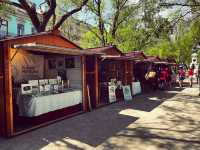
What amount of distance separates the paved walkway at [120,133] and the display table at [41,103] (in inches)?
25.8

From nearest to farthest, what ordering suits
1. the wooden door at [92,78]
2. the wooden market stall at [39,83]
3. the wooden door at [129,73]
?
the wooden market stall at [39,83] < the wooden door at [92,78] < the wooden door at [129,73]

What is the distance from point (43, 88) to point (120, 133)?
345 cm

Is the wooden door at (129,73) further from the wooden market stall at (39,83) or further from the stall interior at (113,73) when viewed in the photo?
the wooden market stall at (39,83)

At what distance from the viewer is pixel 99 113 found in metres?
11.4

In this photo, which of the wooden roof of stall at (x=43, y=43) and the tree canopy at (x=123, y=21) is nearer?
the wooden roof of stall at (x=43, y=43)

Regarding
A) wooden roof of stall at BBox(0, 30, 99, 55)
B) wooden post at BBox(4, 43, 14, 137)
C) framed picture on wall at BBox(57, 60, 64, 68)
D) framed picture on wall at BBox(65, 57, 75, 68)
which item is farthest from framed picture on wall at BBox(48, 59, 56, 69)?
wooden post at BBox(4, 43, 14, 137)

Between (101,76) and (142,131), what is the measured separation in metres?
8.79

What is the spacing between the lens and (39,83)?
33.2 ft

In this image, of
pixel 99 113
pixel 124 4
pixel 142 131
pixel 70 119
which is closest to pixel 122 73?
pixel 99 113

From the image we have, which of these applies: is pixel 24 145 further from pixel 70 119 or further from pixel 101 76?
pixel 101 76

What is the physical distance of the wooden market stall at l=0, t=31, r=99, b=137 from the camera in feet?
26.5

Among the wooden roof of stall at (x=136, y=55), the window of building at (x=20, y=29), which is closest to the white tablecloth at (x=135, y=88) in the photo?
the wooden roof of stall at (x=136, y=55)

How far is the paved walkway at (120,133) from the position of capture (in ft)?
23.0

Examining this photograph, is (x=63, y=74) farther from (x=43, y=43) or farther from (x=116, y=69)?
(x=116, y=69)
